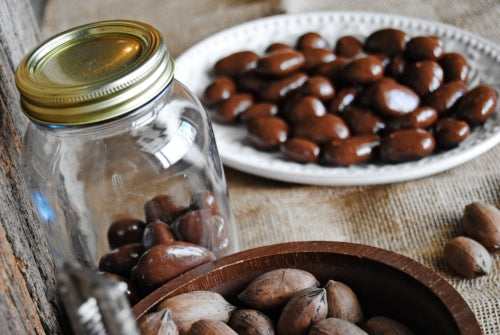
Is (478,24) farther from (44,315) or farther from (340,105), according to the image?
(44,315)

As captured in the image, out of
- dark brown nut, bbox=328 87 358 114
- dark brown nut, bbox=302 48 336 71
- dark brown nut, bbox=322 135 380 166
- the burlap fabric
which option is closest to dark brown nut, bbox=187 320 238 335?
the burlap fabric

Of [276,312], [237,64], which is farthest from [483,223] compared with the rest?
[237,64]

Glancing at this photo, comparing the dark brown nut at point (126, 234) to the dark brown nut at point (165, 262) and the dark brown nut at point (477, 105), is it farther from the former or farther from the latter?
the dark brown nut at point (477, 105)

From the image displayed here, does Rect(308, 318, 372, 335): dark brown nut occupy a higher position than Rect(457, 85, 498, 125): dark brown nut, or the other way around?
Rect(308, 318, 372, 335): dark brown nut

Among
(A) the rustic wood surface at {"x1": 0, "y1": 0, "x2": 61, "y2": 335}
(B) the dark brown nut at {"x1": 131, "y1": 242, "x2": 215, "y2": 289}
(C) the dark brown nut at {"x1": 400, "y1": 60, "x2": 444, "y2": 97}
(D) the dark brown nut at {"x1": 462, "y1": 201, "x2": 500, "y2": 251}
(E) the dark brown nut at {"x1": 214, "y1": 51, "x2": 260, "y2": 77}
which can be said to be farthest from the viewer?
(E) the dark brown nut at {"x1": 214, "y1": 51, "x2": 260, "y2": 77}

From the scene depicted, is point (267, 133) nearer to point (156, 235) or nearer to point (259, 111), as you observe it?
point (259, 111)

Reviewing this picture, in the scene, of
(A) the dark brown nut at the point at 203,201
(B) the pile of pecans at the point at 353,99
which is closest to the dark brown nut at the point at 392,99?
(B) the pile of pecans at the point at 353,99

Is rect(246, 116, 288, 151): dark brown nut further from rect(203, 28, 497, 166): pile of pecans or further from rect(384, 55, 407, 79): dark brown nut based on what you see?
rect(384, 55, 407, 79): dark brown nut
